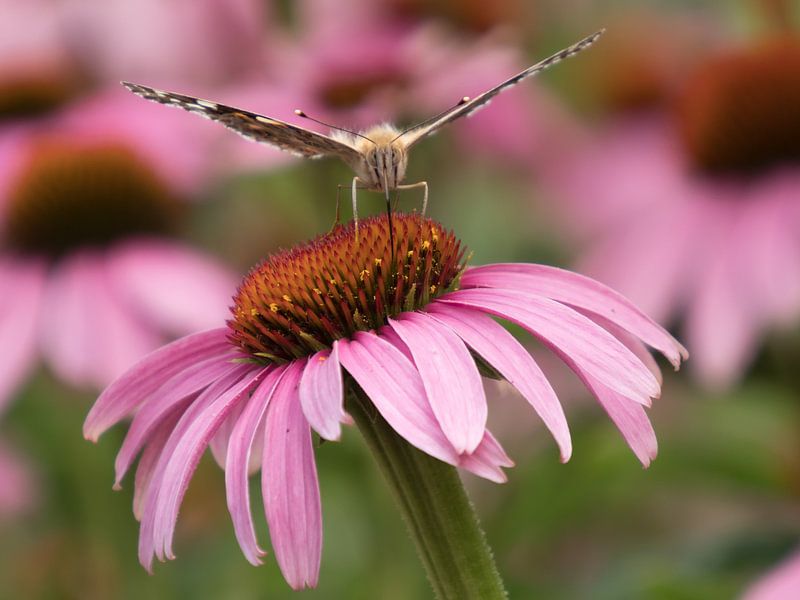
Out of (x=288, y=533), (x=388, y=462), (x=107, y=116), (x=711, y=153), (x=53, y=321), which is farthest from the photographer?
(x=107, y=116)

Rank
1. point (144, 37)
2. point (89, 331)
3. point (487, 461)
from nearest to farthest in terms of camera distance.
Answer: point (487, 461) → point (89, 331) → point (144, 37)

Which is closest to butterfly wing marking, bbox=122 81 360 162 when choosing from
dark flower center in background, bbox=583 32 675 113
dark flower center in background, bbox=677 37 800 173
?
dark flower center in background, bbox=677 37 800 173

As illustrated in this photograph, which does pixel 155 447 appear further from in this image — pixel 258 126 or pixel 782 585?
pixel 782 585

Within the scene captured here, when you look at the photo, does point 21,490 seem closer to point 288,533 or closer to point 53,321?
point 53,321

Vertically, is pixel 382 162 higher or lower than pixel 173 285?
higher

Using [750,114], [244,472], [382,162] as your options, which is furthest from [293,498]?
[750,114]

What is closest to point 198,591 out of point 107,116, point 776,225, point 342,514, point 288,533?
point 342,514

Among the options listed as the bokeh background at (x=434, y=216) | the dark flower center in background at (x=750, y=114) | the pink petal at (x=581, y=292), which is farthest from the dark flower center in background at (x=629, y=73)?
the pink petal at (x=581, y=292)

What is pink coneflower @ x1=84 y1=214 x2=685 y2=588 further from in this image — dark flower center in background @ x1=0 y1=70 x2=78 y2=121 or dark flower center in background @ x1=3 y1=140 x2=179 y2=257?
dark flower center in background @ x1=0 y1=70 x2=78 y2=121
